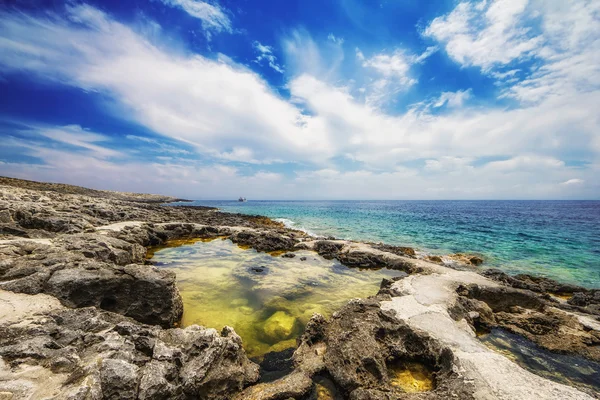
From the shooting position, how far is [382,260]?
1702cm

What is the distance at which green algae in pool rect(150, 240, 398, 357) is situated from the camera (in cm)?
866

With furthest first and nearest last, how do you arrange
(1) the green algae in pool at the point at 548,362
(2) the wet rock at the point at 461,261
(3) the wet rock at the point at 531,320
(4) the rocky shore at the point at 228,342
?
(2) the wet rock at the point at 461,261, (3) the wet rock at the point at 531,320, (1) the green algae in pool at the point at 548,362, (4) the rocky shore at the point at 228,342

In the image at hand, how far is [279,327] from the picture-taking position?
8.62 metres

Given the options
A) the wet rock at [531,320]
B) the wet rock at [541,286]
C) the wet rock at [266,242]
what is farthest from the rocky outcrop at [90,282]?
the wet rock at [541,286]

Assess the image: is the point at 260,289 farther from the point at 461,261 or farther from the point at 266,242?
the point at 461,261

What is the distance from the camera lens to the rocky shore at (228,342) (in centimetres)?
417

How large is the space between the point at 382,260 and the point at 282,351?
463 inches

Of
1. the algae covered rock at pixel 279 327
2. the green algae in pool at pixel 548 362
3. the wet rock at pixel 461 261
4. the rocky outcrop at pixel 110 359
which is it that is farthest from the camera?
the wet rock at pixel 461 261

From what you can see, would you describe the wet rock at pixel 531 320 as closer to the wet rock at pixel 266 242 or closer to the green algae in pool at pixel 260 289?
the green algae in pool at pixel 260 289

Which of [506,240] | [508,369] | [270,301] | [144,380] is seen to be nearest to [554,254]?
[506,240]

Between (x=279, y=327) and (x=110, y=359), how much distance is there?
214 inches

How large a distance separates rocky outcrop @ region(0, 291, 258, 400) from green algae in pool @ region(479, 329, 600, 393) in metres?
7.72

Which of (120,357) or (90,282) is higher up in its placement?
(90,282)

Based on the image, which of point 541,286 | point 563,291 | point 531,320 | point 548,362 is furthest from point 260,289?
point 563,291
